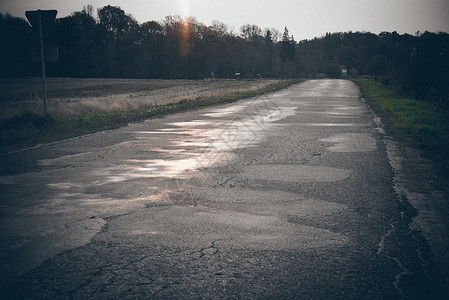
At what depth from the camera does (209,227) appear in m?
4.38

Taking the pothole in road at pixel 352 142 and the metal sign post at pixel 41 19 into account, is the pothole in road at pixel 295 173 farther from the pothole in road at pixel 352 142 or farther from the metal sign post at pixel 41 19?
the metal sign post at pixel 41 19

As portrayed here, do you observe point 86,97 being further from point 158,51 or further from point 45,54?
point 158,51

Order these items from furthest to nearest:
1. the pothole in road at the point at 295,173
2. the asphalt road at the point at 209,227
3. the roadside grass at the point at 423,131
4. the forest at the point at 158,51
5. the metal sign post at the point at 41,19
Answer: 1. the forest at the point at 158,51
2. the metal sign post at the point at 41,19
3. the roadside grass at the point at 423,131
4. the pothole in road at the point at 295,173
5. the asphalt road at the point at 209,227

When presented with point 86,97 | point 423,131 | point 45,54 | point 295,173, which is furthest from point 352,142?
point 86,97

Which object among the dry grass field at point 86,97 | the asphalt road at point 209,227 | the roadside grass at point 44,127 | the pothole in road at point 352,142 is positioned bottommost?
Result: the asphalt road at point 209,227

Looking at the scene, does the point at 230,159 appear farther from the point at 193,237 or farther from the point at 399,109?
the point at 399,109

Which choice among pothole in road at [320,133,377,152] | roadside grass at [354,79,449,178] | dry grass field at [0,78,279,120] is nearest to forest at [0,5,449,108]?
dry grass field at [0,78,279,120]

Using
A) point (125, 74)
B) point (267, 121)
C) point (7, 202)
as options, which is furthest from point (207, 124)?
point (125, 74)

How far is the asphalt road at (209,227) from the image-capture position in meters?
3.16

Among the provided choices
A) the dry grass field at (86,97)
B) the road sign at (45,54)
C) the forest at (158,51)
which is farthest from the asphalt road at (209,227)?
the forest at (158,51)

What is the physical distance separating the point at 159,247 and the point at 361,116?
1456 centimetres

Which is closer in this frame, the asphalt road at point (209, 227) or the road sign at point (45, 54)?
the asphalt road at point (209, 227)

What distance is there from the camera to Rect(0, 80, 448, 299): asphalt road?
3.16 m

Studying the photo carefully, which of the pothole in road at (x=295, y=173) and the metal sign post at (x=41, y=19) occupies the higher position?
the metal sign post at (x=41, y=19)
